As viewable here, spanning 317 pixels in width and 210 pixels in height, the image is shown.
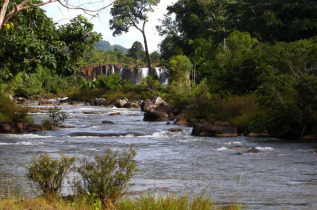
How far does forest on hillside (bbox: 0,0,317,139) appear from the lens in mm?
12109

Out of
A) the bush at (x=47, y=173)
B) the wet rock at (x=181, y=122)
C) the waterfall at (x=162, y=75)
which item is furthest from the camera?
the waterfall at (x=162, y=75)

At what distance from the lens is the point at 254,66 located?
105ft

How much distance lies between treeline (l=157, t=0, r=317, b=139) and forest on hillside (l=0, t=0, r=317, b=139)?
0.17 feet

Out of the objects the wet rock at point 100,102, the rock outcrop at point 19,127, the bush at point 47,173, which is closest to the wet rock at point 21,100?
the wet rock at point 100,102

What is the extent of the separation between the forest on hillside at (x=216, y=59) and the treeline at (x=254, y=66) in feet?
0.17

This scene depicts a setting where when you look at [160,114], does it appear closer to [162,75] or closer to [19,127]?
[19,127]

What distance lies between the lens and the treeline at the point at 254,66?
22.1 metres

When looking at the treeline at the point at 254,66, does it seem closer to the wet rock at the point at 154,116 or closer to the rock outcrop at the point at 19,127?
the wet rock at the point at 154,116

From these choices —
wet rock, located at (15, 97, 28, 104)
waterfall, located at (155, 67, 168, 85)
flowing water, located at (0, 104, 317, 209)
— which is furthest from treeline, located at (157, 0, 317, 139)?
wet rock, located at (15, 97, 28, 104)

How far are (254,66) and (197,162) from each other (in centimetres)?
1696

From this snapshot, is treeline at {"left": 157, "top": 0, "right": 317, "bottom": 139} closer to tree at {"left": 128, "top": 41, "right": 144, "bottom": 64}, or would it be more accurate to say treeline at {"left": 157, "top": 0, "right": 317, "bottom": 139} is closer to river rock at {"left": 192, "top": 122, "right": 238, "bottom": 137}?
river rock at {"left": 192, "top": 122, "right": 238, "bottom": 137}

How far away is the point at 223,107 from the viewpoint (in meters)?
28.7

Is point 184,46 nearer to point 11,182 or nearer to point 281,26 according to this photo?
point 281,26

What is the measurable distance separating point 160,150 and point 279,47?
560 inches
